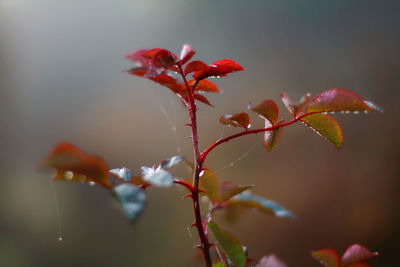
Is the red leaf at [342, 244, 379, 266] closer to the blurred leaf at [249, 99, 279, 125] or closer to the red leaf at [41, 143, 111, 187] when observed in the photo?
the blurred leaf at [249, 99, 279, 125]

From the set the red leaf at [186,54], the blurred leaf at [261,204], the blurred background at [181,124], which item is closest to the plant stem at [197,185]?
the red leaf at [186,54]

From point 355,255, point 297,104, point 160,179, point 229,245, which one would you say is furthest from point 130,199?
point 355,255

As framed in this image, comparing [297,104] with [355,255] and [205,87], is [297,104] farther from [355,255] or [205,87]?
[355,255]

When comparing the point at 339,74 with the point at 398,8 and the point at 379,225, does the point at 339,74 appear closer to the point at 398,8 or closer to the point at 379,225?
the point at 398,8

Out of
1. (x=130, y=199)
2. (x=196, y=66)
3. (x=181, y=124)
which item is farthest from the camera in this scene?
(x=181, y=124)

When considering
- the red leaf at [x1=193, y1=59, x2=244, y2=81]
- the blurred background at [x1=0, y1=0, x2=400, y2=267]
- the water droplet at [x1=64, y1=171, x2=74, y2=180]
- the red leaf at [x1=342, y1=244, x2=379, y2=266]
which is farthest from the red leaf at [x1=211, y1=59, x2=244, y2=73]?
the blurred background at [x1=0, y1=0, x2=400, y2=267]

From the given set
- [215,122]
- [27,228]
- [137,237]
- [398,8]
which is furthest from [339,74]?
[27,228]
